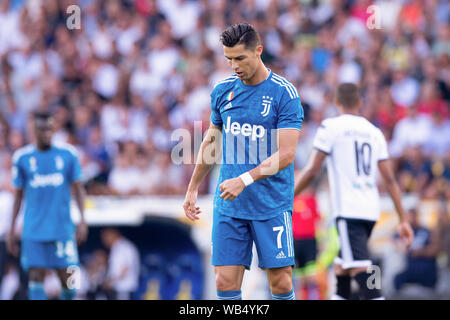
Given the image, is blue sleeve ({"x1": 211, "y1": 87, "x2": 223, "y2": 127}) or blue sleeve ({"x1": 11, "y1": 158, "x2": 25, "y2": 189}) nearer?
blue sleeve ({"x1": 211, "y1": 87, "x2": 223, "y2": 127})

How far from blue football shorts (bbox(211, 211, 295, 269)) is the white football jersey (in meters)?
1.45

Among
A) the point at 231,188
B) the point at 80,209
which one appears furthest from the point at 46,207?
the point at 231,188

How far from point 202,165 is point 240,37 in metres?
1.11

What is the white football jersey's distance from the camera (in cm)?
705

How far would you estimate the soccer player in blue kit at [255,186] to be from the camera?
5680 mm

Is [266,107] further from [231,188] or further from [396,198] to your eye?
[396,198]

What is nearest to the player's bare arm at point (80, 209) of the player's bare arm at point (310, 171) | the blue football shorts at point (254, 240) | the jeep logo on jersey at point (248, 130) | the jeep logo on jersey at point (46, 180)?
the jeep logo on jersey at point (46, 180)

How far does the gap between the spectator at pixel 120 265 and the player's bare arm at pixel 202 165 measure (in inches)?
191

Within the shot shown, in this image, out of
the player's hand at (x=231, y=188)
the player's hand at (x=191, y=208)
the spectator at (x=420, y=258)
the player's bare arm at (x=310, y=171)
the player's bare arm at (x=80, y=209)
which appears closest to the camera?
the player's hand at (x=231, y=188)

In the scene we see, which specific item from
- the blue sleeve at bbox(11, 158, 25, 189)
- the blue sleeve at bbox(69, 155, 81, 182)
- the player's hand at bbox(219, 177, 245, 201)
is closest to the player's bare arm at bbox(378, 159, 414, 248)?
the player's hand at bbox(219, 177, 245, 201)

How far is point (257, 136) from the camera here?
5727mm

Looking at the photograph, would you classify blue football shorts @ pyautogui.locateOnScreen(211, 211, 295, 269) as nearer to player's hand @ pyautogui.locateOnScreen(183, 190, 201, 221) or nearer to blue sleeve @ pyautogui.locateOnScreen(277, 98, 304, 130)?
player's hand @ pyautogui.locateOnScreen(183, 190, 201, 221)

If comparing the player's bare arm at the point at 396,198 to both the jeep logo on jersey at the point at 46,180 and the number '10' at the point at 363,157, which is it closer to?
the number '10' at the point at 363,157

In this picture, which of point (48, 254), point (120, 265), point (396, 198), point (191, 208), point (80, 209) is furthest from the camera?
point (120, 265)
